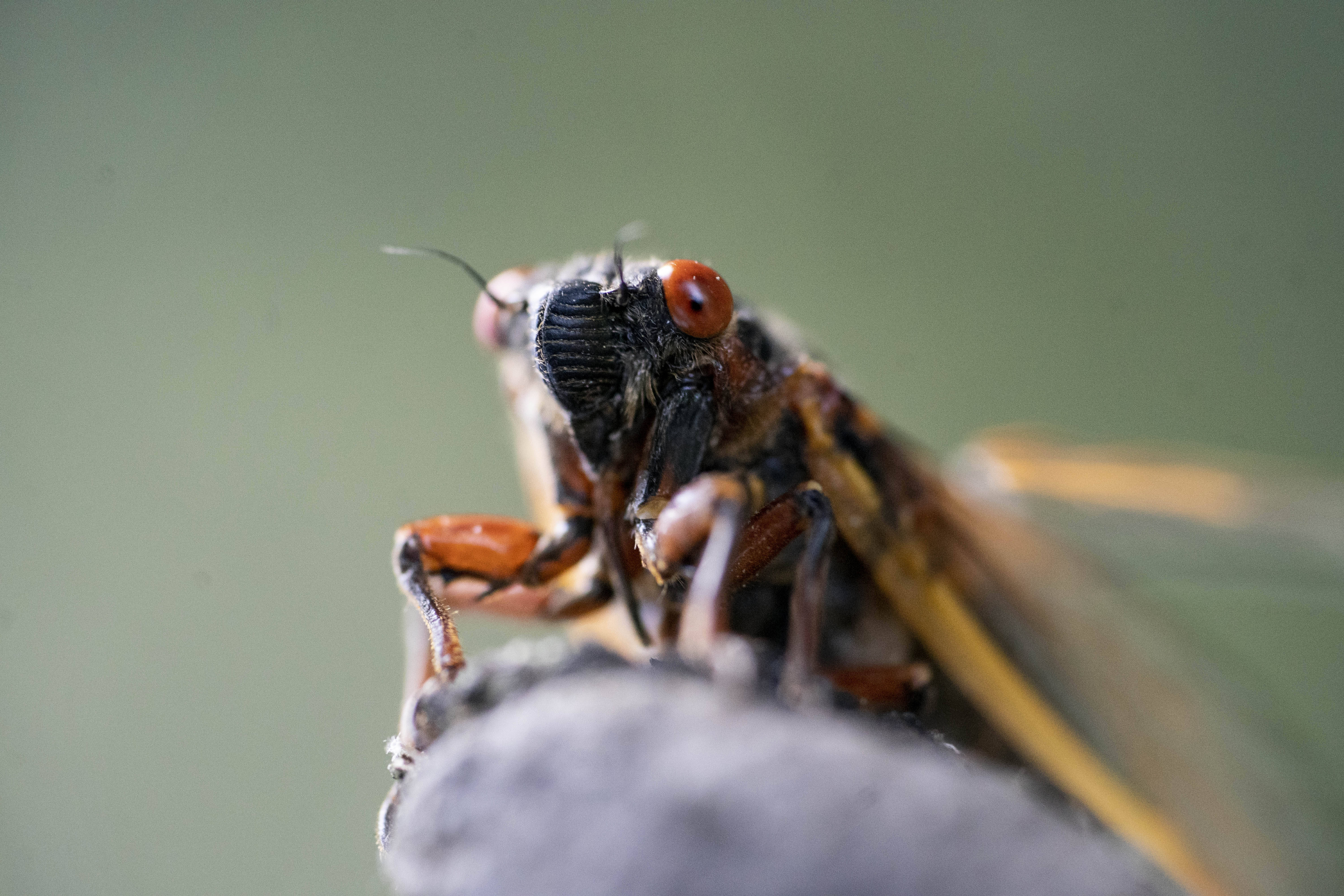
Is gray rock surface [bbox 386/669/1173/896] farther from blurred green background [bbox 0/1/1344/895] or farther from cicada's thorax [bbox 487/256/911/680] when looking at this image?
blurred green background [bbox 0/1/1344/895]

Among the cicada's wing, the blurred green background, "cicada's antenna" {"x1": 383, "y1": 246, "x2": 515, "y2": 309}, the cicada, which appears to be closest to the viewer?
the cicada

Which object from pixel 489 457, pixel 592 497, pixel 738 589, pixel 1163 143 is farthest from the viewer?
pixel 1163 143

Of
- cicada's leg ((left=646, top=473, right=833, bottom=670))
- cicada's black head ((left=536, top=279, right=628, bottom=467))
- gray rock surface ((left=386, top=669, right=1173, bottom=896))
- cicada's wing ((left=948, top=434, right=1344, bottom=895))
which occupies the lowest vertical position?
cicada's wing ((left=948, top=434, right=1344, bottom=895))

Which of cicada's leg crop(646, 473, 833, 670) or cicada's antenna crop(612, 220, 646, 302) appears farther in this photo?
cicada's antenna crop(612, 220, 646, 302)

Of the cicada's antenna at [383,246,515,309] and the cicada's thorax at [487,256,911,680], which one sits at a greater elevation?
the cicada's antenna at [383,246,515,309]

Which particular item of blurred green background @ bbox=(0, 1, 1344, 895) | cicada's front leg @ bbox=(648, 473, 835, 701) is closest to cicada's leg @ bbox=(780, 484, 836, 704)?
cicada's front leg @ bbox=(648, 473, 835, 701)

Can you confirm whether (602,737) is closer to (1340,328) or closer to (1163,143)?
(1163,143)

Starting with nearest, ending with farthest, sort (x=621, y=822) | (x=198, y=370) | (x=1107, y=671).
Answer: (x=621, y=822) < (x=1107, y=671) < (x=198, y=370)

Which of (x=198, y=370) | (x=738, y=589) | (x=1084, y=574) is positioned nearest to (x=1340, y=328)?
(x=1084, y=574)

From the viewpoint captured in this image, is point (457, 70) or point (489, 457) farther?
point (489, 457)

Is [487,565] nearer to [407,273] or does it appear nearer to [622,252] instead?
[622,252]
